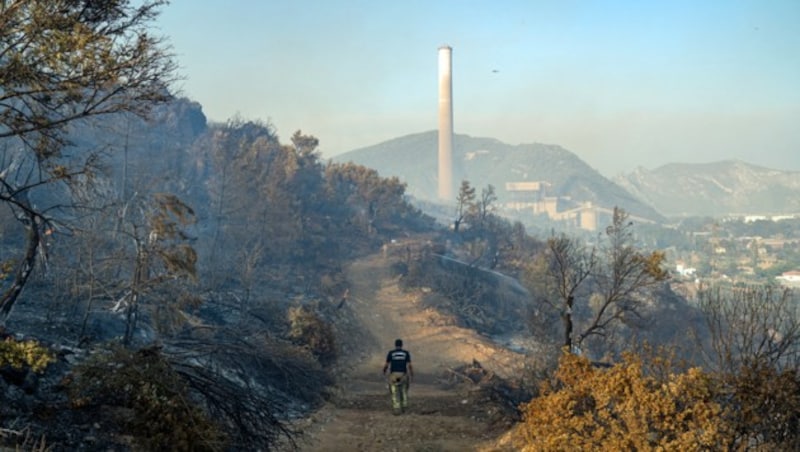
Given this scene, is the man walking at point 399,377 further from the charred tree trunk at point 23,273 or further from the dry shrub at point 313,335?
the charred tree trunk at point 23,273

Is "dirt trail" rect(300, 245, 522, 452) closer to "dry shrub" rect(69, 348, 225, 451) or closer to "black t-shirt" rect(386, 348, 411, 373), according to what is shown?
"black t-shirt" rect(386, 348, 411, 373)

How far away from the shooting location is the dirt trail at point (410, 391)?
445 inches

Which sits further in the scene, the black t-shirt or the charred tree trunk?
the black t-shirt

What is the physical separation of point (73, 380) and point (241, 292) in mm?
18474

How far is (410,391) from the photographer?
17.8 m

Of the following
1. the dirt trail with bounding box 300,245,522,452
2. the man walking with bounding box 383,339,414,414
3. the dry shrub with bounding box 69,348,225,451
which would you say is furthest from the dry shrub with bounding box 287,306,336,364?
the dry shrub with bounding box 69,348,225,451

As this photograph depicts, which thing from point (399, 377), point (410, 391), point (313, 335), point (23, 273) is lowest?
point (410, 391)

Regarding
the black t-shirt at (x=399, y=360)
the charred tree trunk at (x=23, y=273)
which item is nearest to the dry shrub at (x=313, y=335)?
the black t-shirt at (x=399, y=360)

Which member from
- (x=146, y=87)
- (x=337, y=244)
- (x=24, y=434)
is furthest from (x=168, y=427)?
(x=337, y=244)

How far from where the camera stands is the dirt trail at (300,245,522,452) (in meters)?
11.3

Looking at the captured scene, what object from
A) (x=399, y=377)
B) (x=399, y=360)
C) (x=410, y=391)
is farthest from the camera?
(x=410, y=391)

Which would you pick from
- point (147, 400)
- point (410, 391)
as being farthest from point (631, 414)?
point (410, 391)

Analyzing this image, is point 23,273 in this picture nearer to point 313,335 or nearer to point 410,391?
point 313,335

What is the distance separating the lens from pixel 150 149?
47.1m
